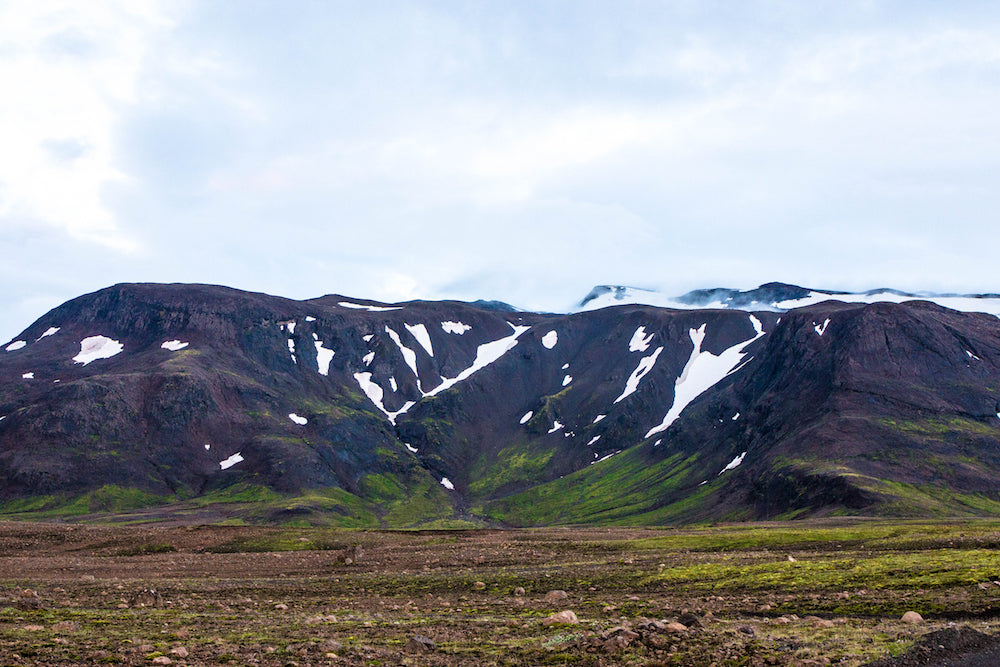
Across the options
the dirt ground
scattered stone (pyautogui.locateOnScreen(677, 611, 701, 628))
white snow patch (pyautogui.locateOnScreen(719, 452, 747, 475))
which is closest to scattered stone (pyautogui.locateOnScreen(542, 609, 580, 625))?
the dirt ground

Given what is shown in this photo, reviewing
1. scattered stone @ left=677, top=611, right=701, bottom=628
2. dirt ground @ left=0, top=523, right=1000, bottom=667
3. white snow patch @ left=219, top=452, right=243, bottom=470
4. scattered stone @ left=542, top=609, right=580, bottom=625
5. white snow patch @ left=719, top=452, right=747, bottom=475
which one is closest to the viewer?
dirt ground @ left=0, top=523, right=1000, bottom=667

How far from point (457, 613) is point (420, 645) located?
9.83m

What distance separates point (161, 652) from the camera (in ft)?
70.4

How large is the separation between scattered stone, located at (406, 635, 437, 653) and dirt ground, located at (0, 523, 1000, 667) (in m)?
0.05

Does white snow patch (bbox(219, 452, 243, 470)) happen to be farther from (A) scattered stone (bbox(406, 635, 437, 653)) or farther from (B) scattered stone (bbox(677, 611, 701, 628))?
(B) scattered stone (bbox(677, 611, 701, 628))

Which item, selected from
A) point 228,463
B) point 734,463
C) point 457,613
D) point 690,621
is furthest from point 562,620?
point 228,463

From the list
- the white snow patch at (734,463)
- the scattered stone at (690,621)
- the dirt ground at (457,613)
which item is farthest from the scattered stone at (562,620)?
the white snow patch at (734,463)

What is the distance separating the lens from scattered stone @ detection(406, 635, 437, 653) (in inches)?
872

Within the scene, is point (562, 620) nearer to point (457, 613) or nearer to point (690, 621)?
point (690, 621)

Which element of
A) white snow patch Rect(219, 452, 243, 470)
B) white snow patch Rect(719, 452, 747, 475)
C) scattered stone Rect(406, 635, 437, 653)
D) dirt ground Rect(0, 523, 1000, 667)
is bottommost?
white snow patch Rect(719, 452, 747, 475)

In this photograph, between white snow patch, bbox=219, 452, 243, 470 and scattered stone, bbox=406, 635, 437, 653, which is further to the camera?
white snow patch, bbox=219, 452, 243, 470

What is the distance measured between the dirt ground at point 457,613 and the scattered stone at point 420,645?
0.05 meters

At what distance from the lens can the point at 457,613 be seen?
31812 mm

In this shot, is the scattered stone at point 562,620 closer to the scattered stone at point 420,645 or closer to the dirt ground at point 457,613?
the dirt ground at point 457,613
